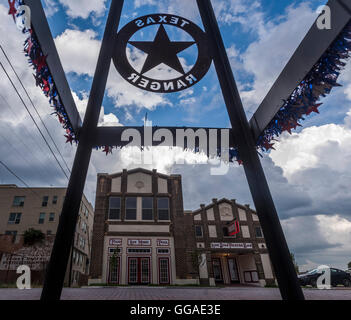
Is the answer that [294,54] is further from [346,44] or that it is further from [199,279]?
[199,279]

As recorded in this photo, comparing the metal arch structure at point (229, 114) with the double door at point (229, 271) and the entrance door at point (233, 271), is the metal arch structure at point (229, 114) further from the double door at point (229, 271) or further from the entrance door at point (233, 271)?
the entrance door at point (233, 271)

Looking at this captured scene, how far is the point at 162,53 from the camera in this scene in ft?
12.1

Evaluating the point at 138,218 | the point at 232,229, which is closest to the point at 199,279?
the point at 232,229

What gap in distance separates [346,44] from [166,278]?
21226mm

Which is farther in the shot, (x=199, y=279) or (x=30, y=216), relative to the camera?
(x=30, y=216)

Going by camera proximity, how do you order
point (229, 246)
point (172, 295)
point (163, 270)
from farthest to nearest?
point (229, 246), point (163, 270), point (172, 295)

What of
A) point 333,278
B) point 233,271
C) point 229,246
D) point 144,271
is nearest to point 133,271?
point 144,271

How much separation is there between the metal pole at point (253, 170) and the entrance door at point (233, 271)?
84.1 feet

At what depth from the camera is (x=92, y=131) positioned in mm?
2771

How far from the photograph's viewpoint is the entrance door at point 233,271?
24673mm

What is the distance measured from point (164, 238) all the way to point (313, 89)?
2062cm

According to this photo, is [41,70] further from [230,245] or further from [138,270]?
[230,245]
